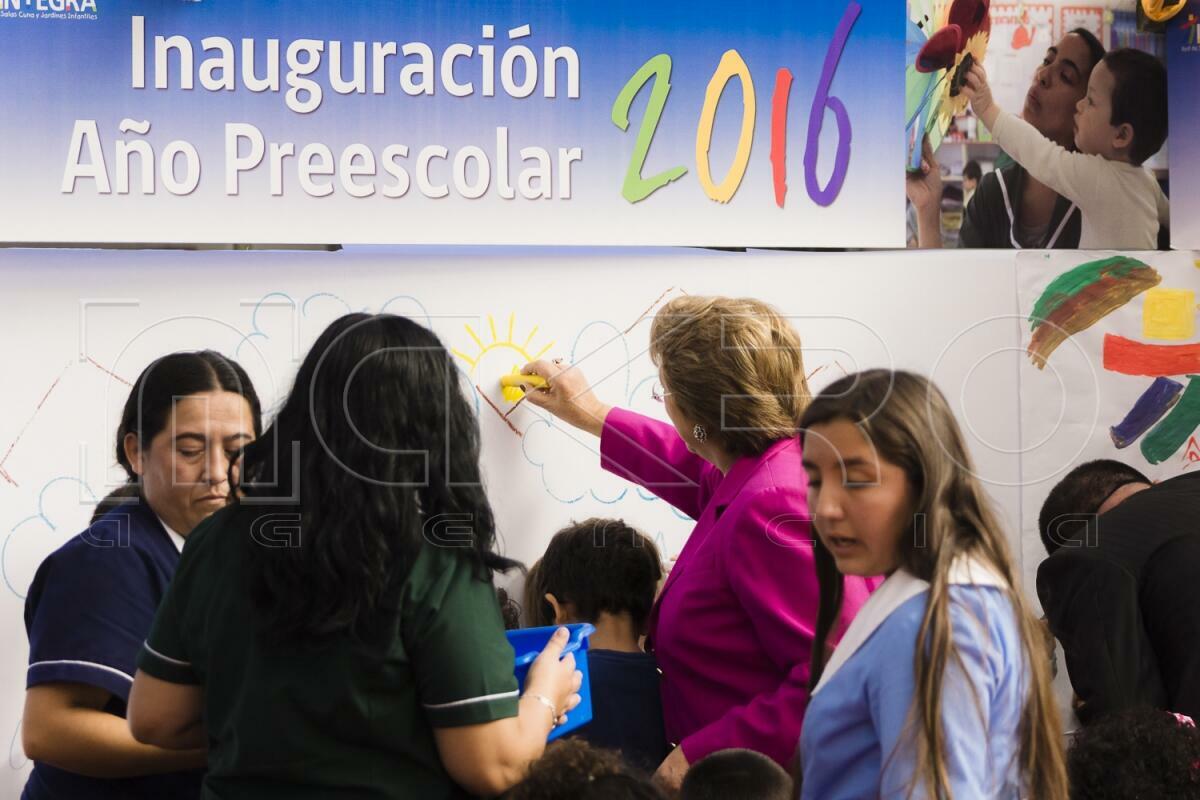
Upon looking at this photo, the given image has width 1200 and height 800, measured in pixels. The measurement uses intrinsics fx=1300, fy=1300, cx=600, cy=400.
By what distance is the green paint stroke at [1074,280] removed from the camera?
3184 millimetres

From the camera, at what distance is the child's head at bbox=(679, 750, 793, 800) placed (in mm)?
1858

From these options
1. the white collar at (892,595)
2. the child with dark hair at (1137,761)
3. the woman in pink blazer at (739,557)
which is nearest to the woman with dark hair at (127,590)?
the woman in pink blazer at (739,557)

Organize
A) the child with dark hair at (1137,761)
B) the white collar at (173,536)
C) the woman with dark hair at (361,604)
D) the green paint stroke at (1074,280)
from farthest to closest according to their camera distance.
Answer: the green paint stroke at (1074,280)
the white collar at (173,536)
the child with dark hair at (1137,761)
the woman with dark hair at (361,604)

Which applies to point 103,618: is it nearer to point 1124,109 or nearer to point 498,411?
point 498,411

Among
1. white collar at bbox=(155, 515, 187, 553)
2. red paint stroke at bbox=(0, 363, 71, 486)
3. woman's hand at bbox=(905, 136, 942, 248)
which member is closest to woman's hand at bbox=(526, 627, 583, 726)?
white collar at bbox=(155, 515, 187, 553)

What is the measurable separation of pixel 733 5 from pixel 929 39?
0.49 m

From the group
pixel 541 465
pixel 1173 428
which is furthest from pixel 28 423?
pixel 1173 428

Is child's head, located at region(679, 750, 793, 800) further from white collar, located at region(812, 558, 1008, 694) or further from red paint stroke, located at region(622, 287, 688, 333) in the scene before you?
red paint stroke, located at region(622, 287, 688, 333)

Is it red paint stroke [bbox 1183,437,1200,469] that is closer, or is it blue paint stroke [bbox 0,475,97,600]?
blue paint stroke [bbox 0,475,97,600]

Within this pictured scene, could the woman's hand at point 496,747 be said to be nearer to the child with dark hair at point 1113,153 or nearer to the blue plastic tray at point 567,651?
the blue plastic tray at point 567,651

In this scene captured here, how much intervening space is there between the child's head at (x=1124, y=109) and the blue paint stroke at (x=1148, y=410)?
562mm

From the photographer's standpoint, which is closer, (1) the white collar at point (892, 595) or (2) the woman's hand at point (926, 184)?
(1) the white collar at point (892, 595)

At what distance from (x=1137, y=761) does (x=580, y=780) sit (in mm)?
839

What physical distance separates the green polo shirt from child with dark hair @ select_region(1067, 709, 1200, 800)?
2.91 feet
